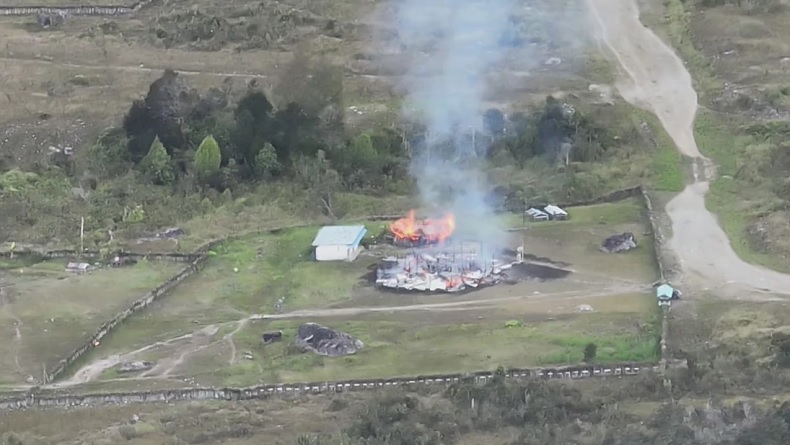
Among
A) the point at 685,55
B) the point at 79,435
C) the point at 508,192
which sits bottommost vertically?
the point at 79,435

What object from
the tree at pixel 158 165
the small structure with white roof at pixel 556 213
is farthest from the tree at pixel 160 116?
the small structure with white roof at pixel 556 213

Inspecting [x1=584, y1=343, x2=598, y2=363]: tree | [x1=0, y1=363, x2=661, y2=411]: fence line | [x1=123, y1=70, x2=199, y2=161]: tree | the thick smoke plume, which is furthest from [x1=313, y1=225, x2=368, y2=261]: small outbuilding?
[x1=123, y1=70, x2=199, y2=161]: tree

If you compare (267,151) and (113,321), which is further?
(267,151)

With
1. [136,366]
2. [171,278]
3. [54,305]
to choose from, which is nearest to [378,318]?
[136,366]

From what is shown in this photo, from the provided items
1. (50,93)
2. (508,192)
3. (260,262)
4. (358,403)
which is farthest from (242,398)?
(50,93)

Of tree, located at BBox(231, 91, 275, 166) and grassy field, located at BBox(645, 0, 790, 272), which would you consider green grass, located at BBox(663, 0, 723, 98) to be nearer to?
grassy field, located at BBox(645, 0, 790, 272)

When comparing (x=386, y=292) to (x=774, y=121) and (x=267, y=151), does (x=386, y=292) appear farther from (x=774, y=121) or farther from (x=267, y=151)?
(x=774, y=121)
